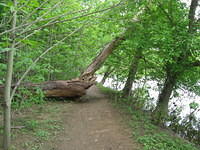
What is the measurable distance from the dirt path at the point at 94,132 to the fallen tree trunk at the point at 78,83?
1004 mm

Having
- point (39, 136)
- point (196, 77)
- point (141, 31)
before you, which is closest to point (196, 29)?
point (141, 31)

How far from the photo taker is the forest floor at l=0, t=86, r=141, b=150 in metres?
4.02

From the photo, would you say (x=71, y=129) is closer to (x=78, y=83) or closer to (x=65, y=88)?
(x=65, y=88)

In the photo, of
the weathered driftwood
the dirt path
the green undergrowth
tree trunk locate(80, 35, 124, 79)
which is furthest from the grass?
tree trunk locate(80, 35, 124, 79)

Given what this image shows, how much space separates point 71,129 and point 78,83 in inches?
119

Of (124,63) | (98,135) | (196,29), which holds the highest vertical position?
(196,29)

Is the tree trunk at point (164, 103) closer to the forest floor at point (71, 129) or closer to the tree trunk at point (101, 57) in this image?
the forest floor at point (71, 129)

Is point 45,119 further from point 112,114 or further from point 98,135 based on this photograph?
point 112,114

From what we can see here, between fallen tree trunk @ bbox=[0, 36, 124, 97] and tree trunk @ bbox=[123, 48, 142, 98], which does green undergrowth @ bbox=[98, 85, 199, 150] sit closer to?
tree trunk @ bbox=[123, 48, 142, 98]

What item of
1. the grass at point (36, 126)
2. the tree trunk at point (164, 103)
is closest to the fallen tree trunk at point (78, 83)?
the grass at point (36, 126)

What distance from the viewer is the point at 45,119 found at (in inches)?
206

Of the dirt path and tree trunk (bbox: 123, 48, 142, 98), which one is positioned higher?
tree trunk (bbox: 123, 48, 142, 98)

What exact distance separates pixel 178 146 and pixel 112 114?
241cm

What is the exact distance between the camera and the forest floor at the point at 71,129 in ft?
13.2
